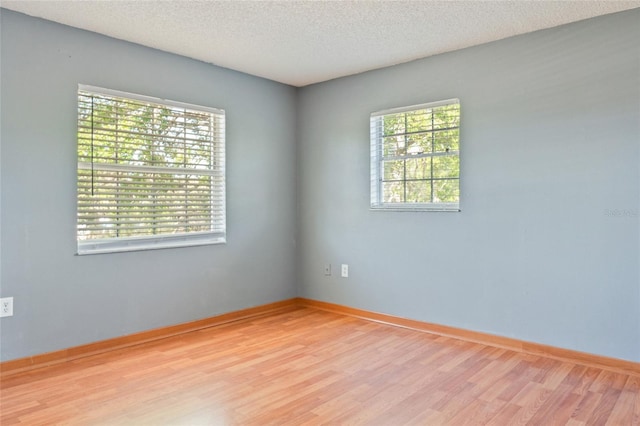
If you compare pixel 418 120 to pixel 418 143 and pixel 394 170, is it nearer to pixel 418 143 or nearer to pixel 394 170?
pixel 418 143

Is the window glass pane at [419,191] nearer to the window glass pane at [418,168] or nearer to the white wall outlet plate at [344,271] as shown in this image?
the window glass pane at [418,168]

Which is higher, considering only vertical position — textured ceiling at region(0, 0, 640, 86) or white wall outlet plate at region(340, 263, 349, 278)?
textured ceiling at region(0, 0, 640, 86)

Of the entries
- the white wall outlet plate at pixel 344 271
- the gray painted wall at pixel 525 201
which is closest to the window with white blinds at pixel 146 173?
the white wall outlet plate at pixel 344 271

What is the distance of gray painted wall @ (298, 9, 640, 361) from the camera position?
285 cm

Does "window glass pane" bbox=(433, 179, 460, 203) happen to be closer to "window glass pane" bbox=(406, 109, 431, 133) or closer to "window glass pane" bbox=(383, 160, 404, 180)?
"window glass pane" bbox=(383, 160, 404, 180)

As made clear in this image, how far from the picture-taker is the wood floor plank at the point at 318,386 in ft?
7.30

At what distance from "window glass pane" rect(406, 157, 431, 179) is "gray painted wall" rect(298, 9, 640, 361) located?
0.32 meters

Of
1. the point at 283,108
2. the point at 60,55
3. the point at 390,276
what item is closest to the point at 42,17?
the point at 60,55

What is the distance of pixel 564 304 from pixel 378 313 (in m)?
1.54

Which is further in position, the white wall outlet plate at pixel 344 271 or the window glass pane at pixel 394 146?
the white wall outlet plate at pixel 344 271

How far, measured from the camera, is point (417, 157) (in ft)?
12.5

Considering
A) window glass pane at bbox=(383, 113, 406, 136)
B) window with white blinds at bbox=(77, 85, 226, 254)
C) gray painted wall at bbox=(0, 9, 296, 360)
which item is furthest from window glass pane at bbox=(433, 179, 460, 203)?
window with white blinds at bbox=(77, 85, 226, 254)

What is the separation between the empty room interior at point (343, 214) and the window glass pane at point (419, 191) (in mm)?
32

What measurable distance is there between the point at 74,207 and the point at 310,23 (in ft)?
6.64
